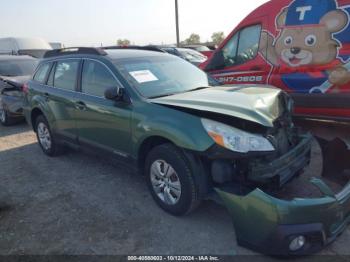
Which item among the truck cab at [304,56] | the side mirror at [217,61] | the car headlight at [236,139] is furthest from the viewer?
the side mirror at [217,61]

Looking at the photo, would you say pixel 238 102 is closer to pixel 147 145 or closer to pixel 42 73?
pixel 147 145

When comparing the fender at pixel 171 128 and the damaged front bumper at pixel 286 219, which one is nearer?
the damaged front bumper at pixel 286 219

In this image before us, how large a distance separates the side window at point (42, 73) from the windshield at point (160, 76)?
2.00 meters

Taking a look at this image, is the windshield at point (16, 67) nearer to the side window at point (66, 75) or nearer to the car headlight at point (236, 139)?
the side window at point (66, 75)

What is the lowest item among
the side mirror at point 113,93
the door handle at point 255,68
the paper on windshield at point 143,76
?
the side mirror at point 113,93

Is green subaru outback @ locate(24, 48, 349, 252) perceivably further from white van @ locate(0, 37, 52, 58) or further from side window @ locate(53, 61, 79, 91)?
white van @ locate(0, 37, 52, 58)

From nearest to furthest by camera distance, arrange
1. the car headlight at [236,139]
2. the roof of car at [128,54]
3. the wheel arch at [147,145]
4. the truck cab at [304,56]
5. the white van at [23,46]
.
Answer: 1. the car headlight at [236,139]
2. the wheel arch at [147,145]
3. the roof of car at [128,54]
4. the truck cab at [304,56]
5. the white van at [23,46]

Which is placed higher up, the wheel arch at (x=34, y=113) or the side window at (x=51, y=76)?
the side window at (x=51, y=76)

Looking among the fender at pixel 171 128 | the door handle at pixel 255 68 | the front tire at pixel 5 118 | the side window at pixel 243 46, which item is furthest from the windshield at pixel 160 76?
the front tire at pixel 5 118

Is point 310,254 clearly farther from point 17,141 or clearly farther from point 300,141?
point 17,141

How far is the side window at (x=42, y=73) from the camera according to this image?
5.46 metres

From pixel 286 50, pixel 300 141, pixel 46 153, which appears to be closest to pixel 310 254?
pixel 300 141

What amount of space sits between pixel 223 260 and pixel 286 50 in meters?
3.64

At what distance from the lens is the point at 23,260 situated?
2975 mm
